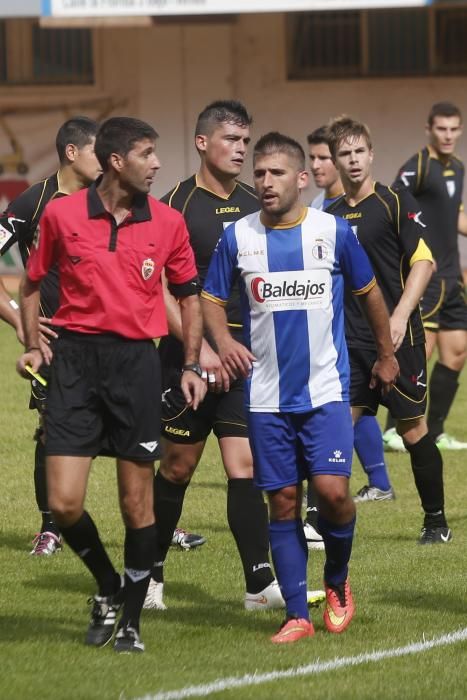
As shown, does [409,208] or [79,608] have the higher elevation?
[409,208]

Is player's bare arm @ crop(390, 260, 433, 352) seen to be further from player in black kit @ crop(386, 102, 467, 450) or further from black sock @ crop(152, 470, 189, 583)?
player in black kit @ crop(386, 102, 467, 450)

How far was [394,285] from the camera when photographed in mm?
8875

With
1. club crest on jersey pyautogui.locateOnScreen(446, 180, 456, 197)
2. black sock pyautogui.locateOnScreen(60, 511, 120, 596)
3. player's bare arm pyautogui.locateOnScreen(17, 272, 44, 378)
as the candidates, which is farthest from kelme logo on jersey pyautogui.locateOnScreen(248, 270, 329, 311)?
club crest on jersey pyautogui.locateOnScreen(446, 180, 456, 197)

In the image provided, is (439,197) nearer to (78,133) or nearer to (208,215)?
(78,133)

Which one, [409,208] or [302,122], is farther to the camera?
[302,122]

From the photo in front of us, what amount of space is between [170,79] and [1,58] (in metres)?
2.82

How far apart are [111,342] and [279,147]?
115 centimetres

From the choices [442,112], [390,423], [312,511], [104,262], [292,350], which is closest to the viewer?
[104,262]

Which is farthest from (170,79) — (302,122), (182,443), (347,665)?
(347,665)

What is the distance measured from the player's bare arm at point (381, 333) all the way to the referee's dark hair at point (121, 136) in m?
1.22

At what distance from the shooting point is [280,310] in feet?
22.1

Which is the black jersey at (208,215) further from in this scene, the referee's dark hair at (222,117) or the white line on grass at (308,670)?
the white line on grass at (308,670)

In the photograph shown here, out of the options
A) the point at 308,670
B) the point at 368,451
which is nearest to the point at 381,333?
the point at 308,670

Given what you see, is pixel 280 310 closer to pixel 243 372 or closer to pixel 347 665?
pixel 243 372
